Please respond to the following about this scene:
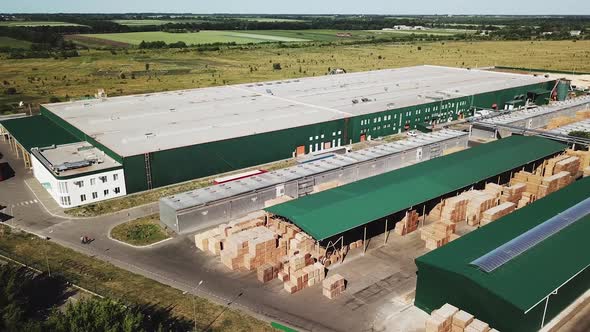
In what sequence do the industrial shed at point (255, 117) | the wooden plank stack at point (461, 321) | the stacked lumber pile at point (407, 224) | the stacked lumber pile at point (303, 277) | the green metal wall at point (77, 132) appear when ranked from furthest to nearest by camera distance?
the industrial shed at point (255, 117), the green metal wall at point (77, 132), the stacked lumber pile at point (407, 224), the stacked lumber pile at point (303, 277), the wooden plank stack at point (461, 321)

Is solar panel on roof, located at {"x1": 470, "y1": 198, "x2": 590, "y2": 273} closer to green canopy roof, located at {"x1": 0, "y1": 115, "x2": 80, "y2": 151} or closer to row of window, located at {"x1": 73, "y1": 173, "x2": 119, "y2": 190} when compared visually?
row of window, located at {"x1": 73, "y1": 173, "x2": 119, "y2": 190}

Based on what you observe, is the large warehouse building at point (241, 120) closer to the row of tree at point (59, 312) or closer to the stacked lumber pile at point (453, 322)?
the row of tree at point (59, 312)

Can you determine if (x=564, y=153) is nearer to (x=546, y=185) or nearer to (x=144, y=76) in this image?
(x=546, y=185)

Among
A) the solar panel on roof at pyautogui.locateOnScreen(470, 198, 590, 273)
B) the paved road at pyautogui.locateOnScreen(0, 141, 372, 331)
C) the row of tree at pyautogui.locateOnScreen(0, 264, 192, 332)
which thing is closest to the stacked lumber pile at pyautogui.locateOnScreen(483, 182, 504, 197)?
the solar panel on roof at pyautogui.locateOnScreen(470, 198, 590, 273)

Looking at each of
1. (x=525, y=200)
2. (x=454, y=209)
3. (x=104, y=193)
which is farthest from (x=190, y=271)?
(x=525, y=200)

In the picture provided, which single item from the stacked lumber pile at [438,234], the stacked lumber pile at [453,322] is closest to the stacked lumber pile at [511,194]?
the stacked lumber pile at [438,234]

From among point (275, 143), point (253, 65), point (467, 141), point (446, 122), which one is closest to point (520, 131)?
point (467, 141)

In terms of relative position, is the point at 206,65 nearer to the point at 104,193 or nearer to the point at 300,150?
the point at 300,150
